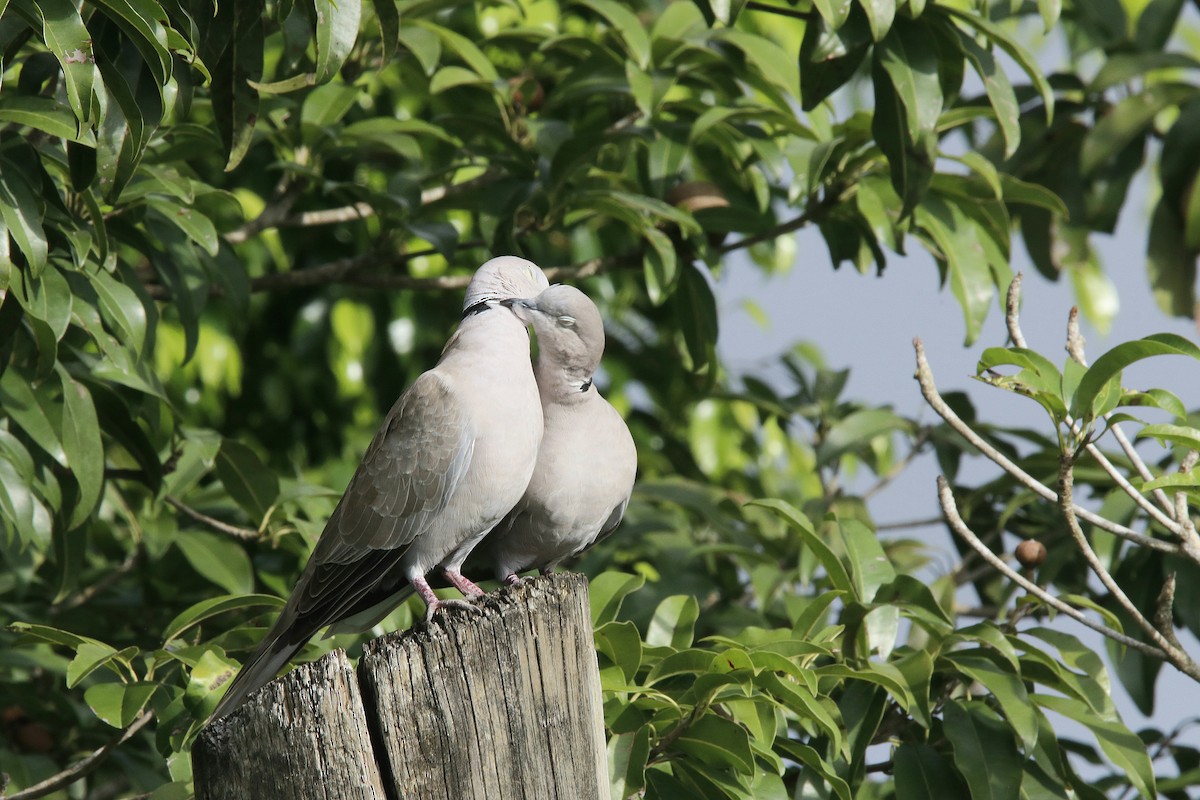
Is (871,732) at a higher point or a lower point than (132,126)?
lower

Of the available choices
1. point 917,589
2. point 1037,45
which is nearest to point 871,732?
point 917,589

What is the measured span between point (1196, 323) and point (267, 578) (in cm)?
349

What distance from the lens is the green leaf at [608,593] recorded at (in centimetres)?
312

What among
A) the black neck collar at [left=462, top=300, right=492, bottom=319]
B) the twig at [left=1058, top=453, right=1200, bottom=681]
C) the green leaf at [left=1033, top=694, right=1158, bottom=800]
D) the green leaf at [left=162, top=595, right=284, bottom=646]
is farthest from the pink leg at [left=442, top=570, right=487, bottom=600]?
the green leaf at [left=1033, top=694, right=1158, bottom=800]

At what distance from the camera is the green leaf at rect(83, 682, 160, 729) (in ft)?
8.91

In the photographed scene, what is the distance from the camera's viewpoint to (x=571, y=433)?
2.65 meters

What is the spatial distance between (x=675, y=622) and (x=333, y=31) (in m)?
1.61

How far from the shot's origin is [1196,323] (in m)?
4.90

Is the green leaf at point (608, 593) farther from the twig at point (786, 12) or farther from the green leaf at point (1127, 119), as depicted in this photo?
the green leaf at point (1127, 119)

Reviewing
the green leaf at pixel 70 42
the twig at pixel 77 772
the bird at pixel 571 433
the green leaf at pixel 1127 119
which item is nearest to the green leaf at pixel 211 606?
the twig at pixel 77 772

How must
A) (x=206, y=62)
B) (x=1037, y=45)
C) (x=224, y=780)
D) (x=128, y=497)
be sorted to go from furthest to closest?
(x=1037, y=45), (x=128, y=497), (x=206, y=62), (x=224, y=780)

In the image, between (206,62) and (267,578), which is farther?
(267,578)

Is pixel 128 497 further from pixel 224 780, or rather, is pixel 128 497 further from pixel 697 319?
pixel 224 780

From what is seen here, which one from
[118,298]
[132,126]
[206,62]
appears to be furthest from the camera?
[118,298]
